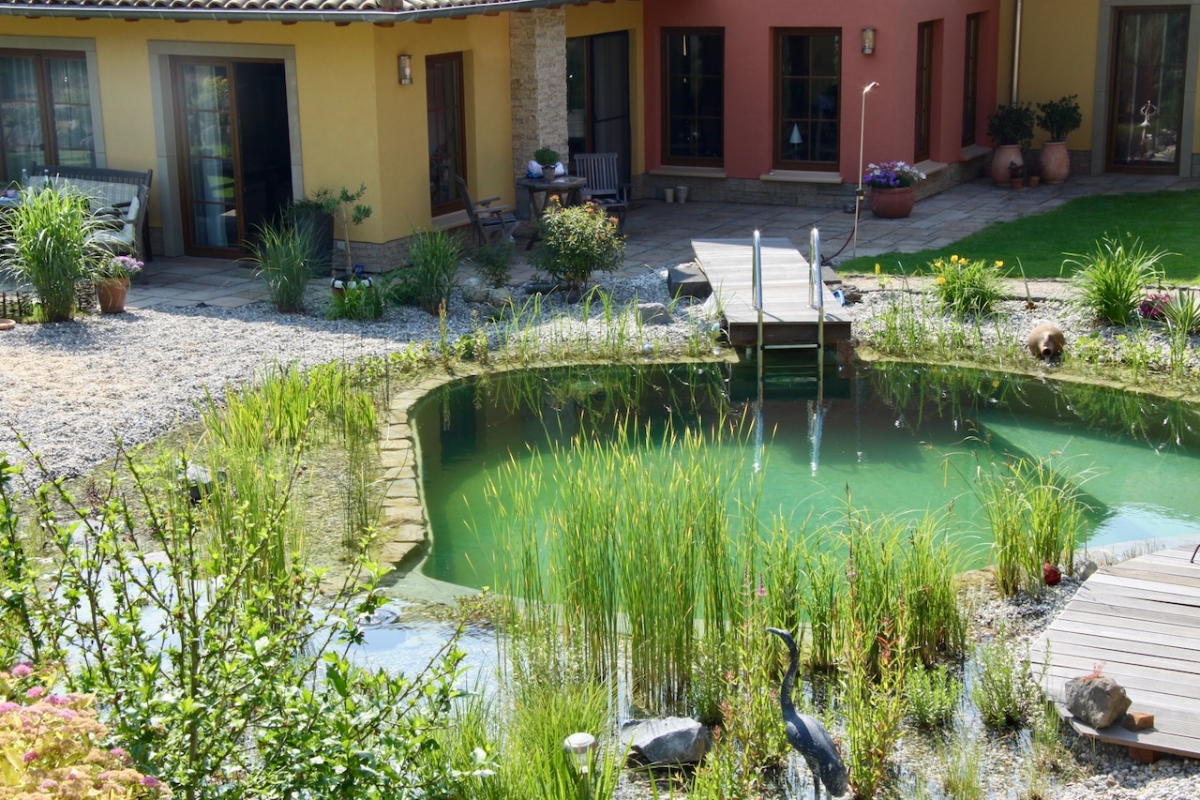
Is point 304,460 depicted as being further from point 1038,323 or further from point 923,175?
point 923,175

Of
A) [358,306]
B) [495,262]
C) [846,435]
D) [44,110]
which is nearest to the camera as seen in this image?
[846,435]

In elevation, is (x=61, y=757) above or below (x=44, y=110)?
below

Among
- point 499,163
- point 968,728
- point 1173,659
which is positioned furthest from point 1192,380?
point 499,163

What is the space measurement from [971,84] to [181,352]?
11966mm

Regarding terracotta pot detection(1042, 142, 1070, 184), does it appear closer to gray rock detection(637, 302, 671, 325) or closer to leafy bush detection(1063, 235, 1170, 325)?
leafy bush detection(1063, 235, 1170, 325)

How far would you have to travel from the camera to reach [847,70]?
54.2 feet

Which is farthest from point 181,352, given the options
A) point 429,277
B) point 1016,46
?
point 1016,46

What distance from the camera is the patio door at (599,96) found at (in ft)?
55.0

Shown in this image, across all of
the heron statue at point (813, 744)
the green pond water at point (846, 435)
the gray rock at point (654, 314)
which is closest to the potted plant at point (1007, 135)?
the gray rock at point (654, 314)

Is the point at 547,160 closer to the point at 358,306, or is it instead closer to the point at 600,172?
the point at 600,172

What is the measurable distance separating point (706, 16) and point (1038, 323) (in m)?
7.55

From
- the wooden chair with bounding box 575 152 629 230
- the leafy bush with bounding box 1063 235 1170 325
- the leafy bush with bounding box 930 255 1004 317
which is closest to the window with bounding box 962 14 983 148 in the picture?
the wooden chair with bounding box 575 152 629 230

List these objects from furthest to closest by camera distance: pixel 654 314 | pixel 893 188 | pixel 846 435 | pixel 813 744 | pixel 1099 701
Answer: pixel 893 188
pixel 654 314
pixel 846 435
pixel 1099 701
pixel 813 744

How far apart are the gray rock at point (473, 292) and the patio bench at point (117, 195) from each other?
3.20 metres
